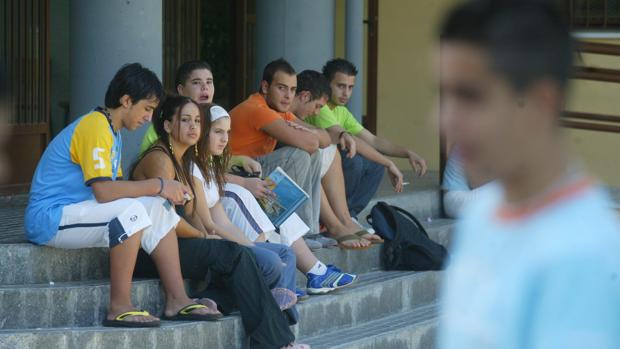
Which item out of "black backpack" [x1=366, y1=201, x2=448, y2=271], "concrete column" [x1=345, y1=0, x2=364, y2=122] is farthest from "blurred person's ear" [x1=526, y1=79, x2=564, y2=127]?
"concrete column" [x1=345, y1=0, x2=364, y2=122]

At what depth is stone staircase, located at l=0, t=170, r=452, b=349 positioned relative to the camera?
5016 millimetres

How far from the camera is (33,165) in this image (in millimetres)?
8609

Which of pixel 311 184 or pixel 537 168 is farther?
pixel 311 184

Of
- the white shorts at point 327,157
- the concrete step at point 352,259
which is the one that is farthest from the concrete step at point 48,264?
the white shorts at point 327,157

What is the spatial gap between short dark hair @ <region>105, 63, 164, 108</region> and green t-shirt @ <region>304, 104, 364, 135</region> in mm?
2117

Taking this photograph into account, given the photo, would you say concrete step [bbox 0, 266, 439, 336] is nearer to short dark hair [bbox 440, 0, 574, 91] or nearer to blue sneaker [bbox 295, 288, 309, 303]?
blue sneaker [bbox 295, 288, 309, 303]

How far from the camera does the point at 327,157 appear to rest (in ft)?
22.8

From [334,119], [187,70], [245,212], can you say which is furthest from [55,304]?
[334,119]

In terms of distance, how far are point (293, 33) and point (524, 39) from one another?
25.4 ft

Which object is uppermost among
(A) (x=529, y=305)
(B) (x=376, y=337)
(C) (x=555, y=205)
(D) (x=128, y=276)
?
(C) (x=555, y=205)

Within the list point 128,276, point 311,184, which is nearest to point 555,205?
point 128,276

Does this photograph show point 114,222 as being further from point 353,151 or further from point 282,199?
point 353,151

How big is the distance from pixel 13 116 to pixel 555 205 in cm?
750

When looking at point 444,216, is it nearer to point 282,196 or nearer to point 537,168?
point 282,196
